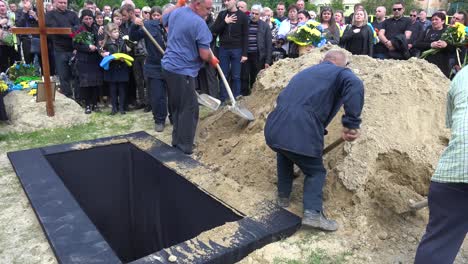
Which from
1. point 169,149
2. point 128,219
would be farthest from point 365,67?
point 128,219

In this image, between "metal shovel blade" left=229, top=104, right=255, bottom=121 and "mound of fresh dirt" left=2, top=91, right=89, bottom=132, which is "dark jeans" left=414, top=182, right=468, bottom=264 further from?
"mound of fresh dirt" left=2, top=91, right=89, bottom=132

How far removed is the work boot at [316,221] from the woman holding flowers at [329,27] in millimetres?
4471

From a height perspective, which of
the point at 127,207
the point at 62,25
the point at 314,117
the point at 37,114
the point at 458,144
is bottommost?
the point at 127,207

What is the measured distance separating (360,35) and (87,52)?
4457 millimetres

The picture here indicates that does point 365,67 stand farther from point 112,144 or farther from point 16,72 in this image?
point 16,72

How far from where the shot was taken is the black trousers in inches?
187

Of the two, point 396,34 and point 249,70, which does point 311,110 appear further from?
point 396,34

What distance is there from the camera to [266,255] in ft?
9.71

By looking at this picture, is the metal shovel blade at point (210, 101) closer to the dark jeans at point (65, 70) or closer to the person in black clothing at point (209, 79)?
the person in black clothing at point (209, 79)

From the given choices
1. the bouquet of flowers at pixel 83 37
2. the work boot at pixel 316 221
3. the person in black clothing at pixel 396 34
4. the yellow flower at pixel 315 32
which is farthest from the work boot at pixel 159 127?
the person in black clothing at pixel 396 34

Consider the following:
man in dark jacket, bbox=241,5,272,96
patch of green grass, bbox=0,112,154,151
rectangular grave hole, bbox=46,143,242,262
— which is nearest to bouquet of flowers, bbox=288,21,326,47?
man in dark jacket, bbox=241,5,272,96

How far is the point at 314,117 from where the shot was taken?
10.2ft

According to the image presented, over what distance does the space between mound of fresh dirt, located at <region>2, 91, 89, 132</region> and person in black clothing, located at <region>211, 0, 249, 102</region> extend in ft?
8.26

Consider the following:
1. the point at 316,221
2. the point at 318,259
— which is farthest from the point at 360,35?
the point at 318,259
